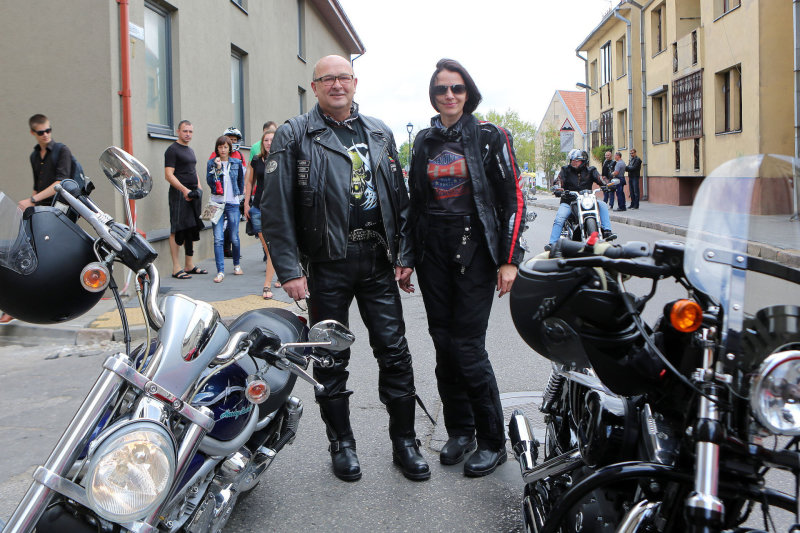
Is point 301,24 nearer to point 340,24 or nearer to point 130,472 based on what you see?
point 340,24

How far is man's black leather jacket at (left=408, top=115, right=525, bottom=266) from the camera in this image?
3625 millimetres

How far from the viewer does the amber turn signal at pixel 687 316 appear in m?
1.76

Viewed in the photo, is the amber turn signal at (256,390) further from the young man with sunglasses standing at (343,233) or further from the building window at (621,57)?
the building window at (621,57)

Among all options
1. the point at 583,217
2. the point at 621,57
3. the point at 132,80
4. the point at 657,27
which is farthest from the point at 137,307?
the point at 621,57

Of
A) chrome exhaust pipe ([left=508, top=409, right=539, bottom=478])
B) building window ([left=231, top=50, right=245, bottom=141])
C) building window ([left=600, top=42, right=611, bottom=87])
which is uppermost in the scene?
building window ([left=600, top=42, right=611, bottom=87])

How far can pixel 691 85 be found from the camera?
2283 cm

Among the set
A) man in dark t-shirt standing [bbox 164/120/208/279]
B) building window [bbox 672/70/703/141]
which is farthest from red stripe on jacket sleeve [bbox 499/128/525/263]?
building window [bbox 672/70/703/141]

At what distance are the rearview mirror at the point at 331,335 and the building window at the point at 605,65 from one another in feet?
115

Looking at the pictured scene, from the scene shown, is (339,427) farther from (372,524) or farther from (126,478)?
(126,478)

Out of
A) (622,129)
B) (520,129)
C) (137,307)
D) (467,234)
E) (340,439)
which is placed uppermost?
(520,129)

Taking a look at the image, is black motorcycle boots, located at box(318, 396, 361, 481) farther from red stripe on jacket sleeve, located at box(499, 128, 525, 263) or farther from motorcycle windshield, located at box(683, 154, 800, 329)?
motorcycle windshield, located at box(683, 154, 800, 329)

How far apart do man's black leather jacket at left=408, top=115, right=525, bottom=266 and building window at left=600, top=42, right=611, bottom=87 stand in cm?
3325

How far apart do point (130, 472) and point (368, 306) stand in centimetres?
200

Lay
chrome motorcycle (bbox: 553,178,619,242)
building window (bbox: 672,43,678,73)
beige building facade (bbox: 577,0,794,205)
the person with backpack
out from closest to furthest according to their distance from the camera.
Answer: the person with backpack, chrome motorcycle (bbox: 553,178,619,242), beige building facade (bbox: 577,0,794,205), building window (bbox: 672,43,678,73)
